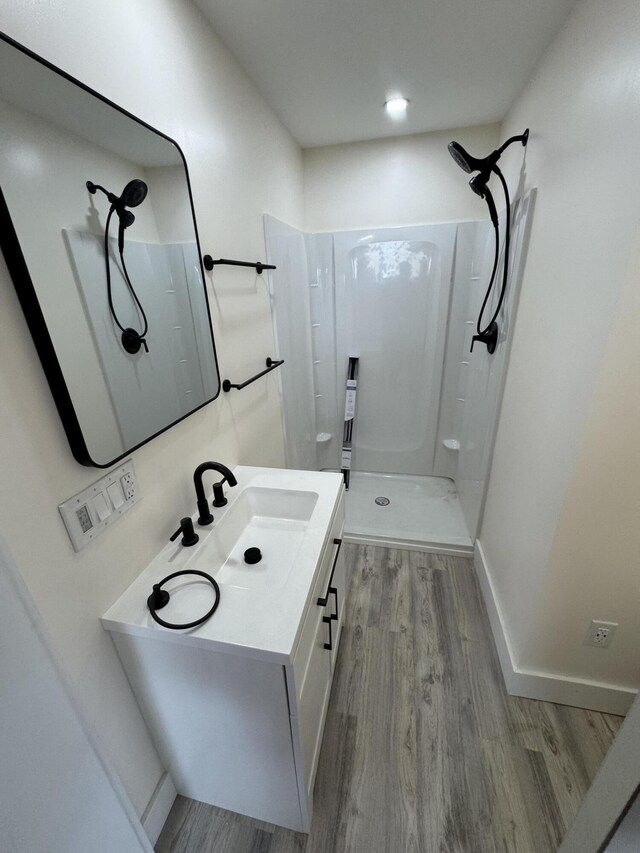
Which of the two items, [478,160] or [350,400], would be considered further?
[350,400]

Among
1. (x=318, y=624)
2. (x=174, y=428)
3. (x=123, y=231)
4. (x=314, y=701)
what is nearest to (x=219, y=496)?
(x=174, y=428)

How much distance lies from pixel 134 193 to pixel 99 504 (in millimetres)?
789

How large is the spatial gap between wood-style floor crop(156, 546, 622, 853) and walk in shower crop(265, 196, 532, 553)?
27.7 inches

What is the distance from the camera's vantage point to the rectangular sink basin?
1046 mm

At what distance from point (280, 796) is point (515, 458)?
4.67 ft

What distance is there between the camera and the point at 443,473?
2854 millimetres

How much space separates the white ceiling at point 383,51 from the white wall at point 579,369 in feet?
0.53

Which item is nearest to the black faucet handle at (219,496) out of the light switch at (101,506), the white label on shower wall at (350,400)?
the light switch at (101,506)

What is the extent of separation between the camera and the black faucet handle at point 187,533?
1.04 meters

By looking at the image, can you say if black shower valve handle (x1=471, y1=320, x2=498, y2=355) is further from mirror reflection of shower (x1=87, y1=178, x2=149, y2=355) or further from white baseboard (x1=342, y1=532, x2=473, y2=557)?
mirror reflection of shower (x1=87, y1=178, x2=149, y2=355)

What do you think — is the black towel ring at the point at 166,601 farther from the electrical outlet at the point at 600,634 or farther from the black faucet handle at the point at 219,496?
the electrical outlet at the point at 600,634

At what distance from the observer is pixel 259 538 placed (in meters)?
1.23

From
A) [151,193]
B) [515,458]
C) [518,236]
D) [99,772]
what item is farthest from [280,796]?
[518,236]

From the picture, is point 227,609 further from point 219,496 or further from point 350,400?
point 350,400
